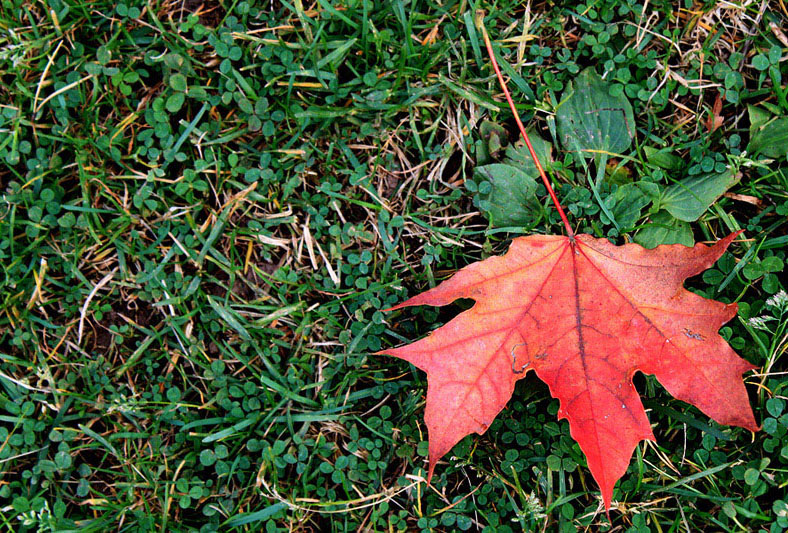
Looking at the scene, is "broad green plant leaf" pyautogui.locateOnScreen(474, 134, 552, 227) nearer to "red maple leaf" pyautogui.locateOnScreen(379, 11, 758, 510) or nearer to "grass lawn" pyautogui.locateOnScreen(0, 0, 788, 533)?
"grass lawn" pyautogui.locateOnScreen(0, 0, 788, 533)

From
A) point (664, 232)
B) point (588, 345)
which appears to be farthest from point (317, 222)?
point (664, 232)

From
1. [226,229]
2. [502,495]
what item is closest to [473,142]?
[226,229]

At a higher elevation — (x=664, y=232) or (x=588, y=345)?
(x=664, y=232)

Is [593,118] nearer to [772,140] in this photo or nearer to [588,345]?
[772,140]

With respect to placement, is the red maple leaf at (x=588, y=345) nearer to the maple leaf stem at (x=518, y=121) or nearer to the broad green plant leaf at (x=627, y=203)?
the maple leaf stem at (x=518, y=121)

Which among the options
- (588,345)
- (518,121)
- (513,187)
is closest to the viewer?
(588,345)

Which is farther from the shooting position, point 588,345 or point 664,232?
point 664,232

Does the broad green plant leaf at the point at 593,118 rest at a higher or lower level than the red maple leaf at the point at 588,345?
higher

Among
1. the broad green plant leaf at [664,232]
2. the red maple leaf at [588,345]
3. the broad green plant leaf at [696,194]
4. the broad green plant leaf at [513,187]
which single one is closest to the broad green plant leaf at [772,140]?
the broad green plant leaf at [696,194]
